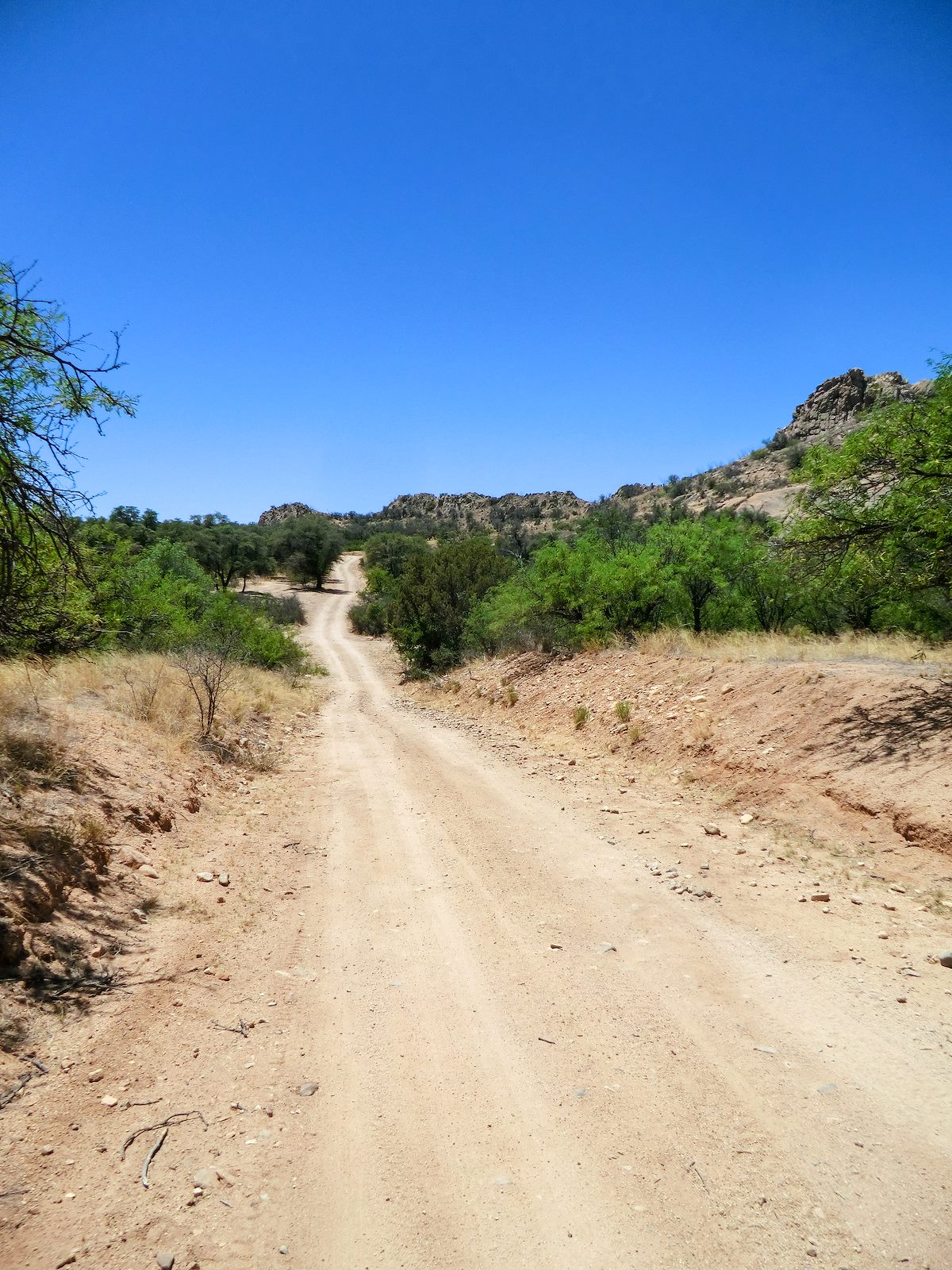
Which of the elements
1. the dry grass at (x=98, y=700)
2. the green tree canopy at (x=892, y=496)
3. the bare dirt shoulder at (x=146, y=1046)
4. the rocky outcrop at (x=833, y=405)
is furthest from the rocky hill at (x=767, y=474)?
the bare dirt shoulder at (x=146, y=1046)

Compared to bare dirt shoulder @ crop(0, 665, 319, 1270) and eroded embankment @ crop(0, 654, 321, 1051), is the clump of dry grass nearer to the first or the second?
bare dirt shoulder @ crop(0, 665, 319, 1270)

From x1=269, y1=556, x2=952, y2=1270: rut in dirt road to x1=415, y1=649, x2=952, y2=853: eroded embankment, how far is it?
2920 mm

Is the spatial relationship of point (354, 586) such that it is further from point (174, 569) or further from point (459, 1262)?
point (459, 1262)

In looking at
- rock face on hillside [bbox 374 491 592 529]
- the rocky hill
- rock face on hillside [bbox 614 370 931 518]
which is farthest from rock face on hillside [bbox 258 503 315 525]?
rock face on hillside [bbox 614 370 931 518]

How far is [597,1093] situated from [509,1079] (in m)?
0.49

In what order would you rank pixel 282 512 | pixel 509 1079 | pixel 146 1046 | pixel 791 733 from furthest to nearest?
pixel 282 512 < pixel 791 733 < pixel 146 1046 < pixel 509 1079

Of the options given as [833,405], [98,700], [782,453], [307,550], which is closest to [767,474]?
[782,453]

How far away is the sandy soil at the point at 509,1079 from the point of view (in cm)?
286

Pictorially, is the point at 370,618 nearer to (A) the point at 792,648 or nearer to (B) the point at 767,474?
(B) the point at 767,474

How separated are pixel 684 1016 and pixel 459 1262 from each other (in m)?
2.18

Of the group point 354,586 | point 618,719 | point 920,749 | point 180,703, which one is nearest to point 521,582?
point 618,719

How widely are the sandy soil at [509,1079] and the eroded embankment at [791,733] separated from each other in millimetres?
1177

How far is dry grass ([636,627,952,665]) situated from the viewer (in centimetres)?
1173

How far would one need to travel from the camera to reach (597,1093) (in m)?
3.71
